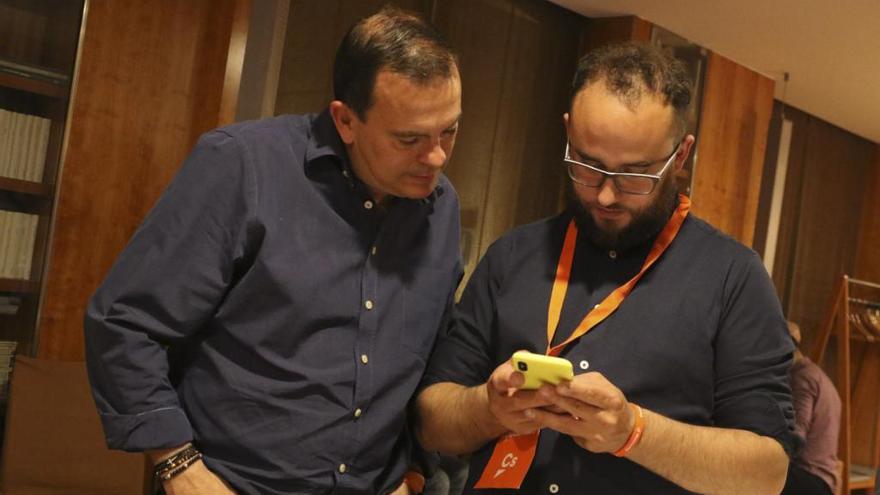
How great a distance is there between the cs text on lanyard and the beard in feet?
0.10

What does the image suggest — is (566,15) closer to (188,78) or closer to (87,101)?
(188,78)

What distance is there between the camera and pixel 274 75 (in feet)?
16.8

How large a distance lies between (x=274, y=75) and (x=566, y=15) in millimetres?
2576

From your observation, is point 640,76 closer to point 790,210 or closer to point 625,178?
point 625,178

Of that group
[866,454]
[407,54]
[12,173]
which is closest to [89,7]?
[12,173]

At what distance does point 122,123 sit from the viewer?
4.68m

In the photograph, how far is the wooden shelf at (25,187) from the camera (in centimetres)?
437

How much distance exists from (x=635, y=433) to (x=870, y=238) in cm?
926

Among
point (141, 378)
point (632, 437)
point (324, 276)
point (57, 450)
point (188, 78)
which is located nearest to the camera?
point (632, 437)

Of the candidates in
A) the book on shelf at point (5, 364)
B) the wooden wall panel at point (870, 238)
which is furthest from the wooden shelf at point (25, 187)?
the wooden wall panel at point (870, 238)

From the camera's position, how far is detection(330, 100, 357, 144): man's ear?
6.16 feet

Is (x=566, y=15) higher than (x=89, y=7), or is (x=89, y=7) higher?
(x=566, y=15)

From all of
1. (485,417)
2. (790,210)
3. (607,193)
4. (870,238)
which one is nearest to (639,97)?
(607,193)

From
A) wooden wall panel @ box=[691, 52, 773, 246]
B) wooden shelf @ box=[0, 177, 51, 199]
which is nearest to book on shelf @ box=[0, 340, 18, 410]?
wooden shelf @ box=[0, 177, 51, 199]
